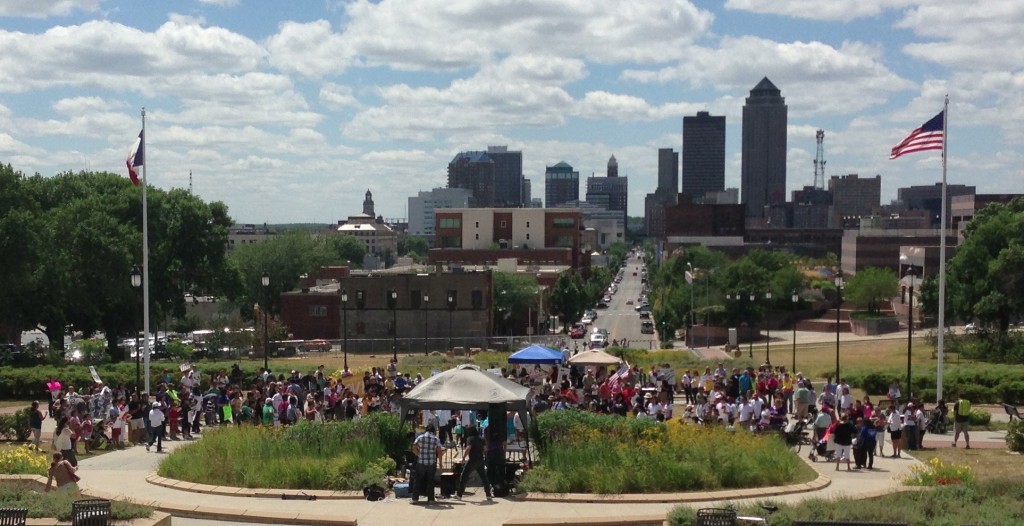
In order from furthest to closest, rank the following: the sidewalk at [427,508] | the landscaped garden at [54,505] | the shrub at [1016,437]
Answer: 1. the shrub at [1016,437]
2. the sidewalk at [427,508]
3. the landscaped garden at [54,505]

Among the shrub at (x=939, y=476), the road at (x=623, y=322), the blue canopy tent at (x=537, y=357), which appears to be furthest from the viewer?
the road at (x=623, y=322)

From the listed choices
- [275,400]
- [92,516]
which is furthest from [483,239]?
[92,516]

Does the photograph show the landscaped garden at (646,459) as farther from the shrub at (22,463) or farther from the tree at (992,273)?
the tree at (992,273)

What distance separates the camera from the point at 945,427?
31203mm

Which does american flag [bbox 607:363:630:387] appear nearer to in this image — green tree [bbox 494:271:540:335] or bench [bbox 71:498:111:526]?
bench [bbox 71:498:111:526]

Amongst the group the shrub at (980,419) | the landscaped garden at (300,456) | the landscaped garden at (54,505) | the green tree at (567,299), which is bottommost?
the green tree at (567,299)

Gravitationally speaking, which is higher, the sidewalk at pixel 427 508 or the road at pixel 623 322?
the sidewalk at pixel 427 508

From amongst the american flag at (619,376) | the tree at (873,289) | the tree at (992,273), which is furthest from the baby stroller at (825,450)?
the tree at (873,289)

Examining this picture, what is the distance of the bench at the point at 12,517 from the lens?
1501cm

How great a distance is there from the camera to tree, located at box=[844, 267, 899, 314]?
10356cm

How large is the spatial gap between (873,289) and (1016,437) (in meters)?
78.8

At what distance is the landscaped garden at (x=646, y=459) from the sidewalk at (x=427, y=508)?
55 centimetres

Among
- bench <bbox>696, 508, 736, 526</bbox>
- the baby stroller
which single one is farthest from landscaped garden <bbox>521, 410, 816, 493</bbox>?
bench <bbox>696, 508, 736, 526</bbox>

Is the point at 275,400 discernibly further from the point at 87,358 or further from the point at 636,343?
the point at 636,343
